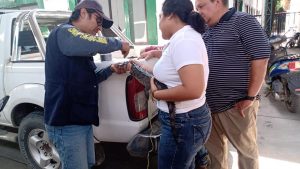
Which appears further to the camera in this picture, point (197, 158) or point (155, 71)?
point (197, 158)

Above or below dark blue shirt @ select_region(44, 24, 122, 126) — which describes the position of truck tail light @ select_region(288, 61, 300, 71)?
below

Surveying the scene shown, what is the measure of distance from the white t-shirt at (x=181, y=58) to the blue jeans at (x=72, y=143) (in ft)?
2.52

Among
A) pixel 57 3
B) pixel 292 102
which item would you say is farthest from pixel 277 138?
pixel 57 3

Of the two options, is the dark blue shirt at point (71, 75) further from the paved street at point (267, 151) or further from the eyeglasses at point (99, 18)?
the paved street at point (267, 151)

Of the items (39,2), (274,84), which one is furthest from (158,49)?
(39,2)

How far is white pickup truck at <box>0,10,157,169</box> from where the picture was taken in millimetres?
2615

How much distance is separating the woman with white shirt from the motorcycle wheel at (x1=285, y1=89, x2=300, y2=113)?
3671 mm

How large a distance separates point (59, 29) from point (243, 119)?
5.35ft

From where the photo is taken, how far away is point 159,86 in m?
1.88

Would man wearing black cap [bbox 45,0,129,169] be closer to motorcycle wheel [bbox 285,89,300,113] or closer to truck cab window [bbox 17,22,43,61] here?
truck cab window [bbox 17,22,43,61]

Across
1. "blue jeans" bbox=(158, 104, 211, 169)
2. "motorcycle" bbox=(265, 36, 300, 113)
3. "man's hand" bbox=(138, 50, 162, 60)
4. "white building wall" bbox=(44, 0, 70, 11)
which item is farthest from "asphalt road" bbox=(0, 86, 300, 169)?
"white building wall" bbox=(44, 0, 70, 11)

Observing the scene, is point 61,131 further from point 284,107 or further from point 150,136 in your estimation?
point 284,107

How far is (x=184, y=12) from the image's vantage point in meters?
1.78

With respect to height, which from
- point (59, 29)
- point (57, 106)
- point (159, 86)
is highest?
point (59, 29)
